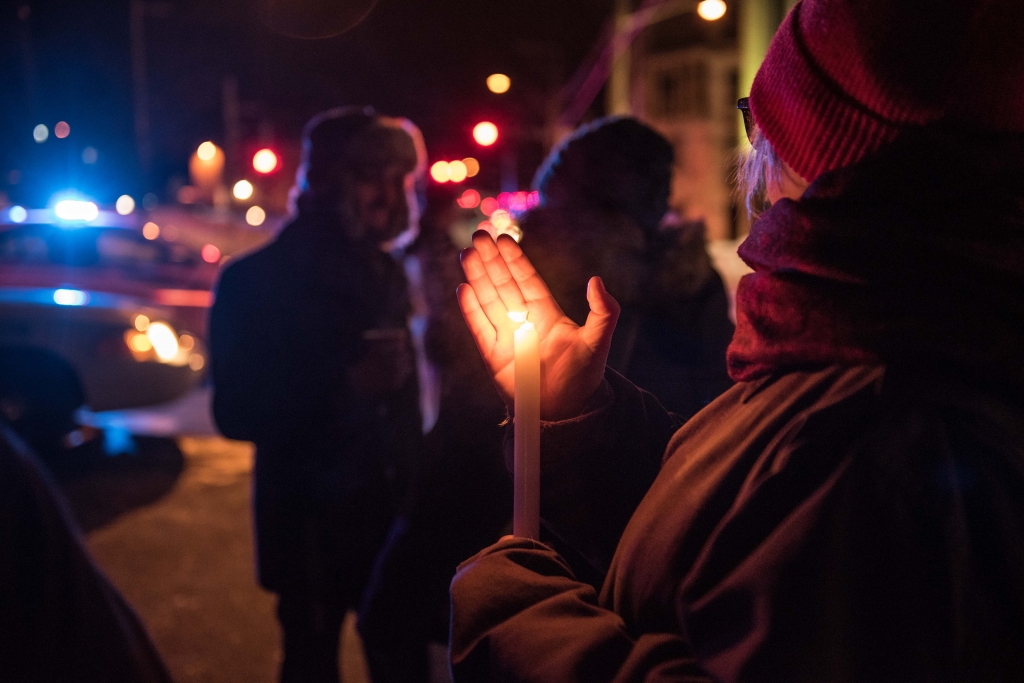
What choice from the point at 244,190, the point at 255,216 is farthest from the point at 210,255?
the point at 255,216

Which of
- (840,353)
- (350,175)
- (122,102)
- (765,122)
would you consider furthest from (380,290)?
(122,102)

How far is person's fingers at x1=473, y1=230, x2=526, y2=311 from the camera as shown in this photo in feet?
3.38

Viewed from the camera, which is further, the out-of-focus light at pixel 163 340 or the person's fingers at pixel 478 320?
the out-of-focus light at pixel 163 340

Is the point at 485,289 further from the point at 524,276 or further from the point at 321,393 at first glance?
the point at 321,393

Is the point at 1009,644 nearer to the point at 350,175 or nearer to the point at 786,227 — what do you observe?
the point at 786,227

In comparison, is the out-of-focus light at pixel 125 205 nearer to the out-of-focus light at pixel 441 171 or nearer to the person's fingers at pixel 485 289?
the out-of-focus light at pixel 441 171

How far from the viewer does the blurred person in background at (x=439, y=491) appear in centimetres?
120

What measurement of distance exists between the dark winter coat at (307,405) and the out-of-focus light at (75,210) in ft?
18.0

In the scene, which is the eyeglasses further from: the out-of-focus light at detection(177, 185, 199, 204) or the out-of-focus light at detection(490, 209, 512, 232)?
the out-of-focus light at detection(177, 185, 199, 204)

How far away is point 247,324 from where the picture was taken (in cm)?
235

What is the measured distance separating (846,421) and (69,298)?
20.6 ft

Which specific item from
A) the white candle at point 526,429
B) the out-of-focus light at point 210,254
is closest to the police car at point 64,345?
the out-of-focus light at point 210,254

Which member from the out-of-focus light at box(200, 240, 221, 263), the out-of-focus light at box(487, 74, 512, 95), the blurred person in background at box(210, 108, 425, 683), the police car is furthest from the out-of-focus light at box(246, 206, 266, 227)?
the blurred person in background at box(210, 108, 425, 683)

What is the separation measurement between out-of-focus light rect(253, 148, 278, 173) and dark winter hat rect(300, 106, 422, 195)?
1.57 m
